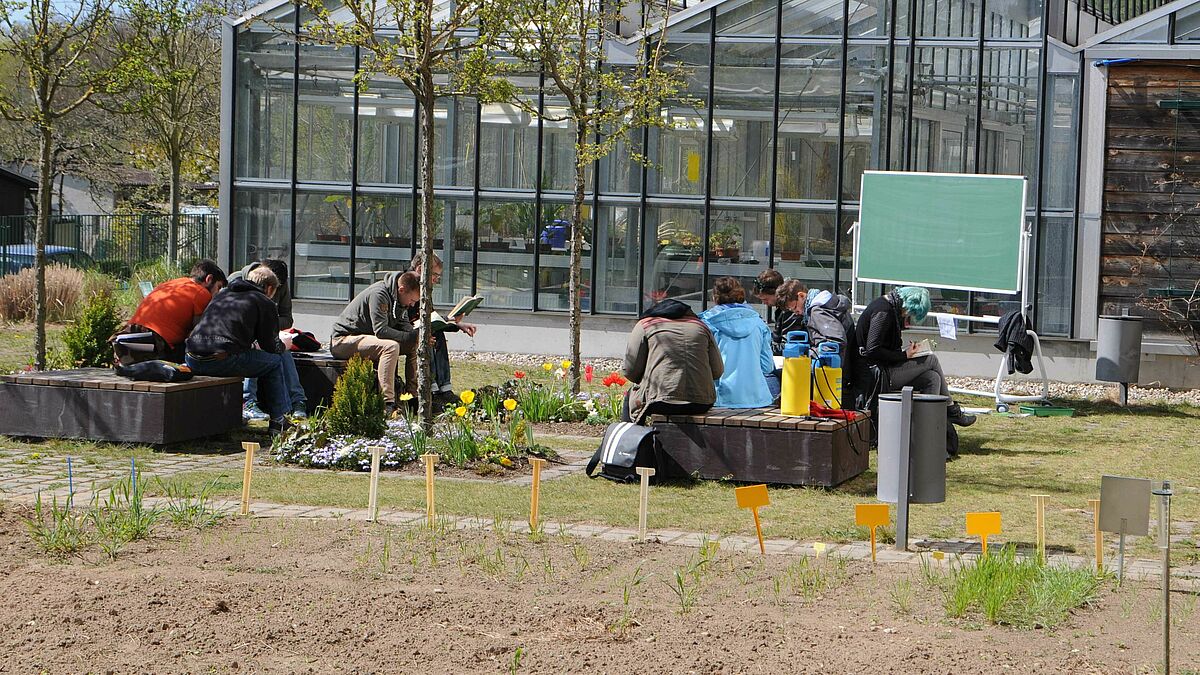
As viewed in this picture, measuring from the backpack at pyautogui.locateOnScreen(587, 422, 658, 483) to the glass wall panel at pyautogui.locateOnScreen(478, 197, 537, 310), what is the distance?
981cm

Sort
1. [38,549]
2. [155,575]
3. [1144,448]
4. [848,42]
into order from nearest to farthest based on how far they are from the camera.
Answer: [155,575] → [38,549] → [1144,448] → [848,42]

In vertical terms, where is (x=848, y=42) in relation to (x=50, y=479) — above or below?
above

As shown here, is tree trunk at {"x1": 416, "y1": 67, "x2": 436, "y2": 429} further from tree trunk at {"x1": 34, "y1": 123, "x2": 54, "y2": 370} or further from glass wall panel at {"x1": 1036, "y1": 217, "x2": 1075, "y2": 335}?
glass wall panel at {"x1": 1036, "y1": 217, "x2": 1075, "y2": 335}

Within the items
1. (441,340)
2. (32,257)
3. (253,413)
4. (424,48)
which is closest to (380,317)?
(441,340)

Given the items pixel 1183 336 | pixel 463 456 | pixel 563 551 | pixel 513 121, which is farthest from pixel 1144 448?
pixel 513 121

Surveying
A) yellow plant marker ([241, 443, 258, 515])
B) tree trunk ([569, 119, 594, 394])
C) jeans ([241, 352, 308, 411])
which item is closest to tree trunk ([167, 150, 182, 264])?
tree trunk ([569, 119, 594, 394])

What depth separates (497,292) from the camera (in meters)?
19.4

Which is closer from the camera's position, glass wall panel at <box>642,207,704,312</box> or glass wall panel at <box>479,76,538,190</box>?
glass wall panel at <box>642,207,704,312</box>

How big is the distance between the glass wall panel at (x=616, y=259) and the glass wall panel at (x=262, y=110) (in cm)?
454

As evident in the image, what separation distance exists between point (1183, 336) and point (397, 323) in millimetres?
9207

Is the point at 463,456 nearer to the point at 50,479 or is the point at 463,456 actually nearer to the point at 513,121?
the point at 50,479

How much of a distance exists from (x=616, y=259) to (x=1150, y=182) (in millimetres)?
6628

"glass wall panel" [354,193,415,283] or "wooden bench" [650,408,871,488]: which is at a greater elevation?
"glass wall panel" [354,193,415,283]

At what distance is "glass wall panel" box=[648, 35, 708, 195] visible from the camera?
60.6 feet
